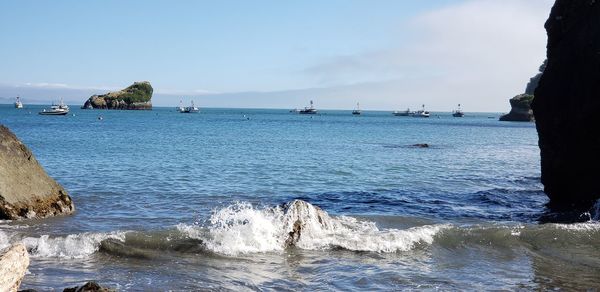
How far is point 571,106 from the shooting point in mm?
22547

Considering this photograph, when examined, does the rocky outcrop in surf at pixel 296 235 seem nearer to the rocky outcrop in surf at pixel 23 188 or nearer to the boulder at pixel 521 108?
the rocky outcrop in surf at pixel 23 188

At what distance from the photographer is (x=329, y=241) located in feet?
50.9

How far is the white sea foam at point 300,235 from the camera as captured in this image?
49.9 ft

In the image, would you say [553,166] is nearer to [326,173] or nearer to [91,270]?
[326,173]

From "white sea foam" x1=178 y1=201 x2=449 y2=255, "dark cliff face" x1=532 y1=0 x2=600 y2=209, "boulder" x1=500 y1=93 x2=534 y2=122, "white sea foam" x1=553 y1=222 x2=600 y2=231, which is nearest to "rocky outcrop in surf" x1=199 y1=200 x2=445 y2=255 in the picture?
"white sea foam" x1=178 y1=201 x2=449 y2=255

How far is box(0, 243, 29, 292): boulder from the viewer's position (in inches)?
325

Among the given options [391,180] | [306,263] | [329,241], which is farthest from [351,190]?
[306,263]

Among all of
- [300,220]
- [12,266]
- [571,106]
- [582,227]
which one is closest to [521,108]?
[571,106]

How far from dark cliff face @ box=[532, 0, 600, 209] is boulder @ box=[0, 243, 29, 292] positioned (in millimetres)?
19142

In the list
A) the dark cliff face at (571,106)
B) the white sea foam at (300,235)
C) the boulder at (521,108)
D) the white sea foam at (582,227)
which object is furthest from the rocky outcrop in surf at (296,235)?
the boulder at (521,108)

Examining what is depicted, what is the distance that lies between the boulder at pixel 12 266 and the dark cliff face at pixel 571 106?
62.8 feet

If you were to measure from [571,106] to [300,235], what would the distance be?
12.9 m

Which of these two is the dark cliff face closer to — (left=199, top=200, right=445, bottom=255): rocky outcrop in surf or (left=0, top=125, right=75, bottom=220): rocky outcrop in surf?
(left=199, top=200, right=445, bottom=255): rocky outcrop in surf

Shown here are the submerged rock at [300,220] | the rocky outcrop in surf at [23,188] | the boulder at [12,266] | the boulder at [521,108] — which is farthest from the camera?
the boulder at [521,108]
